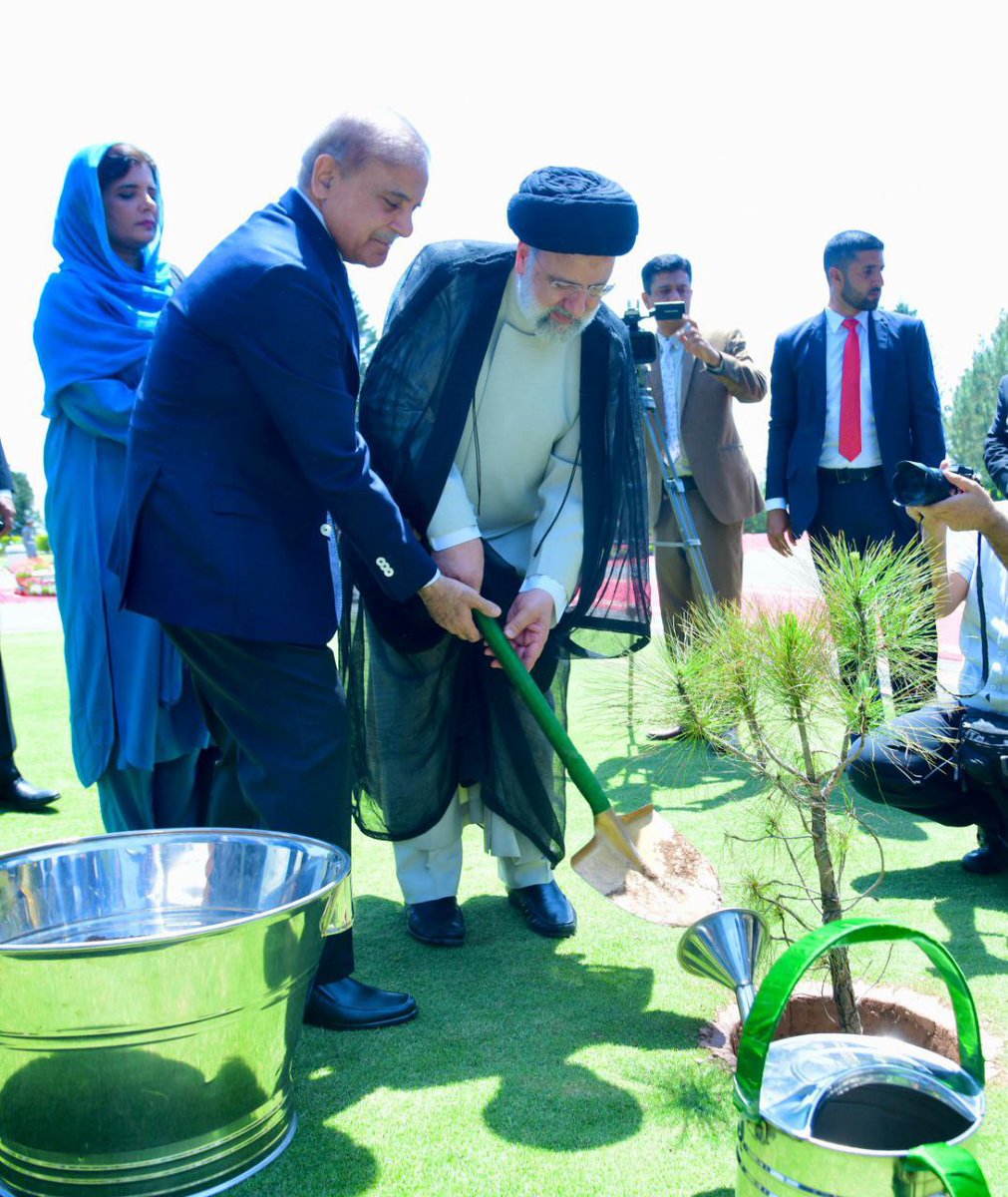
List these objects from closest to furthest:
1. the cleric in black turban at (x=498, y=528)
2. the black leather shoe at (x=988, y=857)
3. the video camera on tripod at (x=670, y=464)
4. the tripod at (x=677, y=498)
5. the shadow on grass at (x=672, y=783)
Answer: the cleric in black turban at (x=498, y=528) → the black leather shoe at (x=988, y=857) → the shadow on grass at (x=672, y=783) → the video camera on tripod at (x=670, y=464) → the tripod at (x=677, y=498)

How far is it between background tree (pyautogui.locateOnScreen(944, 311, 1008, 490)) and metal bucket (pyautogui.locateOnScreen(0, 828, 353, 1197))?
1451 inches

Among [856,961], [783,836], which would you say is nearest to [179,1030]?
[783,836]

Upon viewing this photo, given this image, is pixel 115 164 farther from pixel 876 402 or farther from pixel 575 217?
pixel 876 402

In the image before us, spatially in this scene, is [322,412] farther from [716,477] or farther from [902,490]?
[716,477]

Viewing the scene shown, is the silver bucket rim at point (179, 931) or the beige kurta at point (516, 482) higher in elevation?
the beige kurta at point (516, 482)

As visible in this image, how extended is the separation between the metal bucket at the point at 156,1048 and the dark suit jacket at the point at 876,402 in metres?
3.03

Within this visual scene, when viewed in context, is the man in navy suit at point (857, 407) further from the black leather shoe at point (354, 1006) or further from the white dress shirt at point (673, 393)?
the black leather shoe at point (354, 1006)

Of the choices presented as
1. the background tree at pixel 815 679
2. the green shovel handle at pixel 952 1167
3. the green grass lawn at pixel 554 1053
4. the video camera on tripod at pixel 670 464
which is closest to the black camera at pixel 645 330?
the video camera on tripod at pixel 670 464

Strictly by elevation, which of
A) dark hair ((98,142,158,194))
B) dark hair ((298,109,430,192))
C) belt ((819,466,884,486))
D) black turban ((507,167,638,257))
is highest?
dark hair ((98,142,158,194))

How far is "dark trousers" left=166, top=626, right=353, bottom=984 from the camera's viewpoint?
2215mm

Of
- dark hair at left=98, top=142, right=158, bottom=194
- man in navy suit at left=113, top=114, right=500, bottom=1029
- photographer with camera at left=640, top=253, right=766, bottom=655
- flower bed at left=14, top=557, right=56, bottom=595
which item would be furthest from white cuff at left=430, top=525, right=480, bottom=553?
flower bed at left=14, top=557, right=56, bottom=595

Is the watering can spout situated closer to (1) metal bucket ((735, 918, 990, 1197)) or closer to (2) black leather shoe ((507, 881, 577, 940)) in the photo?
(1) metal bucket ((735, 918, 990, 1197))

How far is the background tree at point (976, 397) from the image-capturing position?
36.2m

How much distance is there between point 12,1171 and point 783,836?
136 cm
